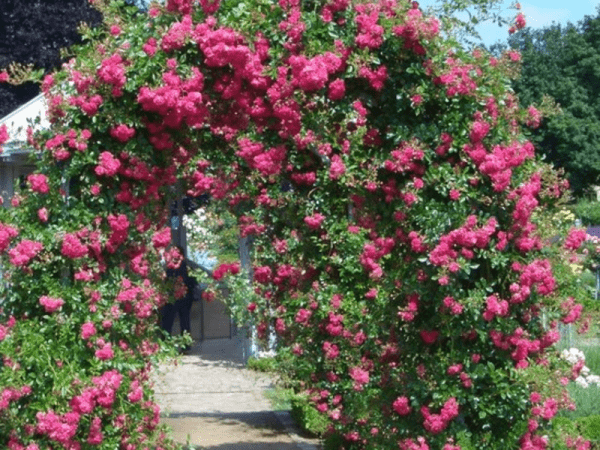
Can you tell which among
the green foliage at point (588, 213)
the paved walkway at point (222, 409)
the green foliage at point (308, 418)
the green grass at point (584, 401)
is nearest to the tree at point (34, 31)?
the paved walkway at point (222, 409)

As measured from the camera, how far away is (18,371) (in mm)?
5395

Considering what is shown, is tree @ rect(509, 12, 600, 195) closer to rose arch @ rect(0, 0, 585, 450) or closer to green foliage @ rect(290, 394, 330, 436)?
green foliage @ rect(290, 394, 330, 436)

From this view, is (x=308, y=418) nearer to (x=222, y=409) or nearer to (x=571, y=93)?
(x=222, y=409)

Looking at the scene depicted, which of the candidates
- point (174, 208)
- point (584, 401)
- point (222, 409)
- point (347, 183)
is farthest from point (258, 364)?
point (347, 183)

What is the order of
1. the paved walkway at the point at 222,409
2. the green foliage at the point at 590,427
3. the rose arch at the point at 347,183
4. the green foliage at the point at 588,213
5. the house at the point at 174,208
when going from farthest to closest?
the green foliage at the point at 588,213
the house at the point at 174,208
the paved walkway at the point at 222,409
the green foliage at the point at 590,427
the rose arch at the point at 347,183

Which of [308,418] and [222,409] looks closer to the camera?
[308,418]

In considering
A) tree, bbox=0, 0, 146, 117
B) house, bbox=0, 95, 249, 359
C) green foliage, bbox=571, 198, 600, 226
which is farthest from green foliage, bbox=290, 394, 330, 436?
green foliage, bbox=571, 198, 600, 226

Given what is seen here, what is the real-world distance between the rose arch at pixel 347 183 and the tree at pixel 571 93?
38949 mm

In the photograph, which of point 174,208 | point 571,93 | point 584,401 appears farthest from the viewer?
point 571,93

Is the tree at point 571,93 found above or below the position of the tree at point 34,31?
above

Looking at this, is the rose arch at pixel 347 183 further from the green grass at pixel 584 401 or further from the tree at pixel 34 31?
the tree at pixel 34 31

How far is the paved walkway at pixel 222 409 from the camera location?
9.30 m

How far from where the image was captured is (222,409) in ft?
36.5

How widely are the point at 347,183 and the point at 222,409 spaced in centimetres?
554
